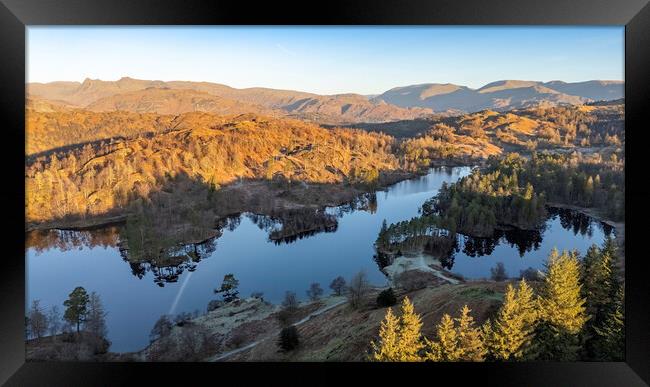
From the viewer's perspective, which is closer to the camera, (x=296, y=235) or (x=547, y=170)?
(x=547, y=170)

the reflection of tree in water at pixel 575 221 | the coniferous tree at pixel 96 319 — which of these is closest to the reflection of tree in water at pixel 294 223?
the coniferous tree at pixel 96 319

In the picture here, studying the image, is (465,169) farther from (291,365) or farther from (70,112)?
(70,112)

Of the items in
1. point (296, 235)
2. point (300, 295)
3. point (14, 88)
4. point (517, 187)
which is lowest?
point (300, 295)

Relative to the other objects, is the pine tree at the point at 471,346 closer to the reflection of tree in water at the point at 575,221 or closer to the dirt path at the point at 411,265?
the dirt path at the point at 411,265

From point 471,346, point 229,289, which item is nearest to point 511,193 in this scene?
point 229,289

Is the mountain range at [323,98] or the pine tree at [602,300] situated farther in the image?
the mountain range at [323,98]

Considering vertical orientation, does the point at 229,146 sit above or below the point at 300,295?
above

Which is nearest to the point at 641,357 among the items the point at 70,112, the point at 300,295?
the point at 300,295
